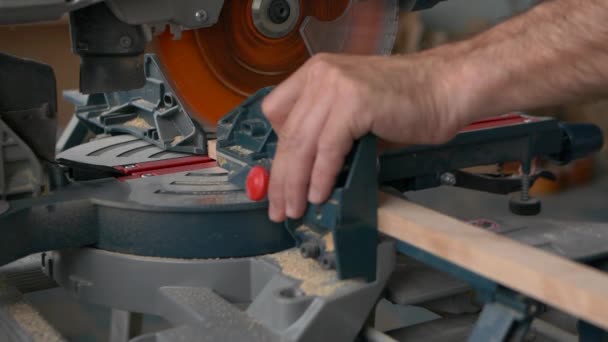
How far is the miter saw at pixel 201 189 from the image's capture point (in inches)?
44.1

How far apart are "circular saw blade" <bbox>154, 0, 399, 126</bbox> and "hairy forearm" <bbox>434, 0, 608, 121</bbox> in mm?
710

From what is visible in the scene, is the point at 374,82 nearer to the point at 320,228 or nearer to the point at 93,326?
the point at 320,228

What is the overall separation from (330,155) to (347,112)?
6 centimetres

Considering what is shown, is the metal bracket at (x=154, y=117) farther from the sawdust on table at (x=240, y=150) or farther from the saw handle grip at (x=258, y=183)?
the saw handle grip at (x=258, y=183)

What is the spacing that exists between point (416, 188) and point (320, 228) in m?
0.43

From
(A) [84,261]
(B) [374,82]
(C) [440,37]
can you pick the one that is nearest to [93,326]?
(A) [84,261]

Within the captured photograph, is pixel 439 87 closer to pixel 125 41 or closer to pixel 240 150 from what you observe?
pixel 240 150

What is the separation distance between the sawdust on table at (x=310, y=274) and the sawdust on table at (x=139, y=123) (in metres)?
0.60

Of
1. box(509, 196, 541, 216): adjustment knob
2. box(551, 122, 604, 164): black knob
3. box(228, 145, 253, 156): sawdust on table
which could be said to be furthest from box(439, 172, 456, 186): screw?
box(228, 145, 253, 156): sawdust on table

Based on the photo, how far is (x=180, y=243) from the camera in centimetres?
124

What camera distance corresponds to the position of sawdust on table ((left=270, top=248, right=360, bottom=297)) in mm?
1126

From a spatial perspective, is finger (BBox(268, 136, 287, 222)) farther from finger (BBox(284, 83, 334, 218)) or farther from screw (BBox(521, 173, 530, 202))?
screw (BBox(521, 173, 530, 202))

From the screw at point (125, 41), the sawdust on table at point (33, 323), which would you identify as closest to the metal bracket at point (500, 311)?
the sawdust on table at point (33, 323)

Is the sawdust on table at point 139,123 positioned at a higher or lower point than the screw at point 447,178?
higher
